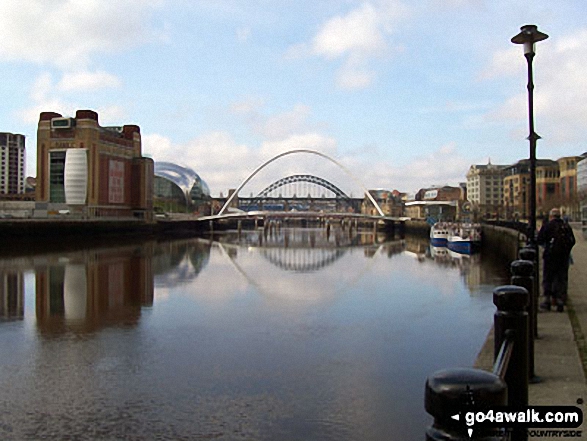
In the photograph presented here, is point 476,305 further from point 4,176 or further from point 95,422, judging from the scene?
point 4,176

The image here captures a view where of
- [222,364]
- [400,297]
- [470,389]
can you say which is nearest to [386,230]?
[400,297]

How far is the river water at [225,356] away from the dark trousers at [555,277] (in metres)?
2.47

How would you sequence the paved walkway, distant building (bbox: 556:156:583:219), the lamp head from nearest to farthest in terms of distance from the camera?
the paved walkway → the lamp head → distant building (bbox: 556:156:583:219)

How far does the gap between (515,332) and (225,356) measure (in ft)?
29.5

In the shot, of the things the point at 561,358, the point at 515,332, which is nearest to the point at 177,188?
the point at 561,358

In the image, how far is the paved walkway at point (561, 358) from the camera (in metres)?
5.72

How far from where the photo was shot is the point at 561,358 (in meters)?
7.14

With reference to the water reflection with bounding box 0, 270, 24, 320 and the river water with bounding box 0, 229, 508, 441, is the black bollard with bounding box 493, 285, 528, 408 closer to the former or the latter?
the river water with bounding box 0, 229, 508, 441

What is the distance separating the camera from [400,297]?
22750mm

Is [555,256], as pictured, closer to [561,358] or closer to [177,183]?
[561,358]

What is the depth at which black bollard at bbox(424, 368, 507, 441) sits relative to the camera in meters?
2.06

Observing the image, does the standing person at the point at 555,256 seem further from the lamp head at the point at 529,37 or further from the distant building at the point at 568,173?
the distant building at the point at 568,173

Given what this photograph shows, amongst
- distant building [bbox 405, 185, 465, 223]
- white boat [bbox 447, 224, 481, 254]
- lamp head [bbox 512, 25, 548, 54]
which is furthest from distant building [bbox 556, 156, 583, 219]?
lamp head [bbox 512, 25, 548, 54]

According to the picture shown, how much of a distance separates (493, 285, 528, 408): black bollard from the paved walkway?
122cm
